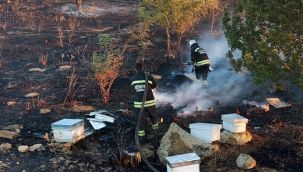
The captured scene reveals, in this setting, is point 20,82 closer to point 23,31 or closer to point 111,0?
point 23,31

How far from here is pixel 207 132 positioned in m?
8.15

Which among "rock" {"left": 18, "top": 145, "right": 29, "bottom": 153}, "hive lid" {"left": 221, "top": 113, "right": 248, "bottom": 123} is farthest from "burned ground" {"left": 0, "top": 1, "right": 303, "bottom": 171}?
"hive lid" {"left": 221, "top": 113, "right": 248, "bottom": 123}

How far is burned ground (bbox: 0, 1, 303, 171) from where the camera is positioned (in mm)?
7879

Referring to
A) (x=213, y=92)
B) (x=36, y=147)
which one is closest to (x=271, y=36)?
(x=213, y=92)

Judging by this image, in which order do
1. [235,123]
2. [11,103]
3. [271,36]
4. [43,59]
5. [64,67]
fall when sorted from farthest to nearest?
[43,59]
[64,67]
[11,103]
[235,123]
[271,36]

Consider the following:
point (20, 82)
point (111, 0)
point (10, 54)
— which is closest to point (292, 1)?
point (20, 82)

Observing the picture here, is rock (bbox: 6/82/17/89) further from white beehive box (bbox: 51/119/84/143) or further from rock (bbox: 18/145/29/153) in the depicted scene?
white beehive box (bbox: 51/119/84/143)

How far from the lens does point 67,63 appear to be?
14.2 m

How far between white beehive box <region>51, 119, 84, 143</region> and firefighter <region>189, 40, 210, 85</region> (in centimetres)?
416

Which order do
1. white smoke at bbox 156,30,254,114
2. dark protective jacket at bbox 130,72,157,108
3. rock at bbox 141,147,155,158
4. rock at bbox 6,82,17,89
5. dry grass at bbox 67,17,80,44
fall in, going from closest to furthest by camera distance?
rock at bbox 141,147,155,158 → dark protective jacket at bbox 130,72,157,108 → white smoke at bbox 156,30,254,114 → rock at bbox 6,82,17,89 → dry grass at bbox 67,17,80,44

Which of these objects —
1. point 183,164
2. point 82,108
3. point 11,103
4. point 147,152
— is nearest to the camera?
point 183,164

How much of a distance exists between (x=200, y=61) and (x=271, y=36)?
3.78 metres

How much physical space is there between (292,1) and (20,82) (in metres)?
8.14

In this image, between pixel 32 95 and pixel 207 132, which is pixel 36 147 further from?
pixel 32 95
